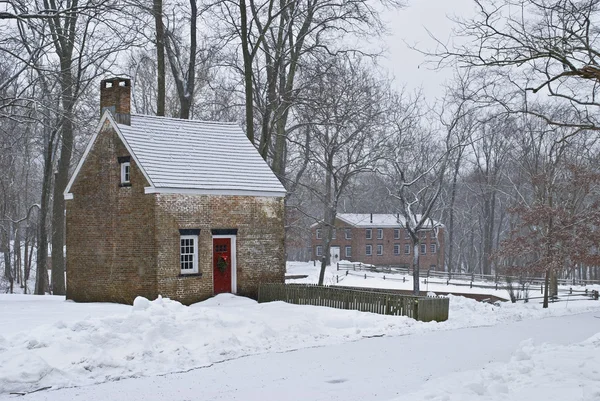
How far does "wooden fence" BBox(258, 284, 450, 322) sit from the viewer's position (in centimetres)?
2348

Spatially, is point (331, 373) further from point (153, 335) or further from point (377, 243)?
point (377, 243)

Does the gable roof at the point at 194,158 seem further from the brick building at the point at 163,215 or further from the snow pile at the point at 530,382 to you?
the snow pile at the point at 530,382

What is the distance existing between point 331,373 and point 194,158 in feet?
48.0

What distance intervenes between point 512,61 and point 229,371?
8553mm

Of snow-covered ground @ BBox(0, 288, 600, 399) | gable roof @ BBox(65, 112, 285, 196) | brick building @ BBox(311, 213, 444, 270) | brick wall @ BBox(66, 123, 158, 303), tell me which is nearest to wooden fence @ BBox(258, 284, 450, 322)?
snow-covered ground @ BBox(0, 288, 600, 399)

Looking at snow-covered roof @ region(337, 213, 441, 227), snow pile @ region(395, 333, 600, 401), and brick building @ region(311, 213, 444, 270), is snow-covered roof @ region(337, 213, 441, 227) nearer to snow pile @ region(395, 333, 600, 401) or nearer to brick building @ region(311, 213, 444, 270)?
brick building @ region(311, 213, 444, 270)

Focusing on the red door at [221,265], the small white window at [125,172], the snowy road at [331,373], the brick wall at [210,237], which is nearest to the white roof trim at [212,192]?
the brick wall at [210,237]

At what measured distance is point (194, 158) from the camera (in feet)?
91.4

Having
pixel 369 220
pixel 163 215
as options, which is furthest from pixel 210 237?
pixel 369 220

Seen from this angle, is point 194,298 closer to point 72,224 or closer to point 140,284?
point 140,284

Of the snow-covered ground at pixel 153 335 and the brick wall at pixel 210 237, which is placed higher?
the brick wall at pixel 210 237

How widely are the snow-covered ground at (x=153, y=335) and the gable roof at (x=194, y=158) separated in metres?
4.62

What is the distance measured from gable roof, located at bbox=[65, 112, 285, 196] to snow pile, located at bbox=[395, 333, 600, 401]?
1509cm

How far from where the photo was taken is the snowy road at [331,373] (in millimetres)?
13008
